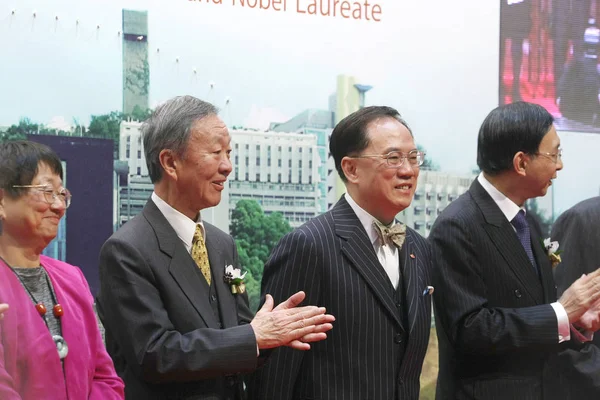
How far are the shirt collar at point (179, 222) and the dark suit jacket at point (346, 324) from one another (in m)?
0.28

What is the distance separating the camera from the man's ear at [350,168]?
2818 mm

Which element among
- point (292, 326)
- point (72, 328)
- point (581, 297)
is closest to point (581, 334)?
point (581, 297)

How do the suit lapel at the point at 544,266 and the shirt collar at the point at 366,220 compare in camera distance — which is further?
the suit lapel at the point at 544,266

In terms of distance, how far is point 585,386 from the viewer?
336 cm

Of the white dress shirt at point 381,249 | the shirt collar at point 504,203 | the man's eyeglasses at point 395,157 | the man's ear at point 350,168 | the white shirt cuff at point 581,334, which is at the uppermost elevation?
the man's eyeglasses at point 395,157

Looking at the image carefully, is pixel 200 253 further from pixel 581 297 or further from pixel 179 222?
pixel 581 297

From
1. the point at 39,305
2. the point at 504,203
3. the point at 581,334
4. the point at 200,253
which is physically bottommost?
the point at 581,334

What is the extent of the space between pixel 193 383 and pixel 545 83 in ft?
9.78

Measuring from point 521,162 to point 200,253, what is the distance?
1.26 meters

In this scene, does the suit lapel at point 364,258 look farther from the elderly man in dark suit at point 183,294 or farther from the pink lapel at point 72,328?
the pink lapel at point 72,328

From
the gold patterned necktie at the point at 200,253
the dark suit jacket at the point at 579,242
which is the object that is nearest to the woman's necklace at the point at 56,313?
the gold patterned necktie at the point at 200,253

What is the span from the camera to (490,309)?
296 centimetres

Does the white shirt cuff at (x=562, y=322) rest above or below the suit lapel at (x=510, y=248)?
below

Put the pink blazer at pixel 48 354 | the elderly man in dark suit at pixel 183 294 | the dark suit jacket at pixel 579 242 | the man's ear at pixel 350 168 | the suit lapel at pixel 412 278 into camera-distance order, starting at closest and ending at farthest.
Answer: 1. the pink blazer at pixel 48 354
2. the elderly man in dark suit at pixel 183 294
3. the suit lapel at pixel 412 278
4. the man's ear at pixel 350 168
5. the dark suit jacket at pixel 579 242
